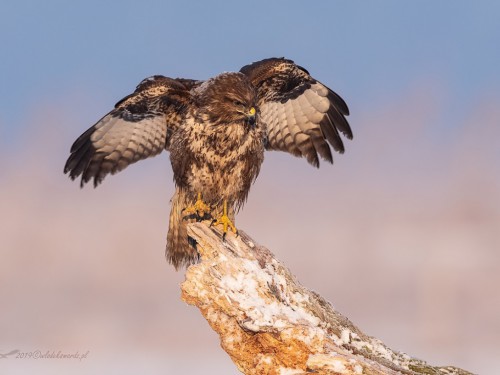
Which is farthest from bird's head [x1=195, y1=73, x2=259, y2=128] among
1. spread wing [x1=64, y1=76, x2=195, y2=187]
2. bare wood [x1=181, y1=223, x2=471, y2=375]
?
bare wood [x1=181, y1=223, x2=471, y2=375]

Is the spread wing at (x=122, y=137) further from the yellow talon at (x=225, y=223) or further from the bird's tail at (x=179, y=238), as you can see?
the yellow talon at (x=225, y=223)

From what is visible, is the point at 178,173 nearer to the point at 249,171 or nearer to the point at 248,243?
the point at 249,171

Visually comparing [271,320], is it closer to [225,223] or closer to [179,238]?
[225,223]

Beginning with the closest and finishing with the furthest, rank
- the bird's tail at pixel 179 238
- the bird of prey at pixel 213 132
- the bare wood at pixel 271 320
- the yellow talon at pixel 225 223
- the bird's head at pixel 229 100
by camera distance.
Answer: the bare wood at pixel 271 320
the yellow talon at pixel 225 223
the bird's head at pixel 229 100
the bird of prey at pixel 213 132
the bird's tail at pixel 179 238

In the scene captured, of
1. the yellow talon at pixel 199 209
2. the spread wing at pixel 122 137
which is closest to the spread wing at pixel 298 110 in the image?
the spread wing at pixel 122 137

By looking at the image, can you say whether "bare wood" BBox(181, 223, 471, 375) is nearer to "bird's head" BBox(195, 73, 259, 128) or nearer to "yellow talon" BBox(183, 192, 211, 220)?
"yellow talon" BBox(183, 192, 211, 220)

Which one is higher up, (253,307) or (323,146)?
(323,146)

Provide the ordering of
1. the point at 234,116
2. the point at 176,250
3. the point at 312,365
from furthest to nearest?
the point at 176,250
the point at 234,116
the point at 312,365

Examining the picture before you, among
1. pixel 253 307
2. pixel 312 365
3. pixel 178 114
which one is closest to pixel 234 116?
pixel 178 114

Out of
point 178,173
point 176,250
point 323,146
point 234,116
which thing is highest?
point 323,146
